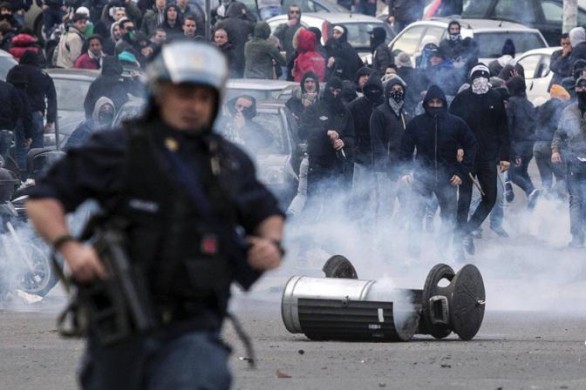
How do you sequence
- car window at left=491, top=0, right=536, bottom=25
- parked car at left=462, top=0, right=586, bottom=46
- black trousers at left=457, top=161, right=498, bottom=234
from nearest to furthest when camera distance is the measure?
black trousers at left=457, top=161, right=498, bottom=234
car window at left=491, top=0, right=536, bottom=25
parked car at left=462, top=0, right=586, bottom=46

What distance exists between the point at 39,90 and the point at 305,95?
2917 millimetres

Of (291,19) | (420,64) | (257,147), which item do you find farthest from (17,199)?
(291,19)

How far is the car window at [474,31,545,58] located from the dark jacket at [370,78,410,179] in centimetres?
802

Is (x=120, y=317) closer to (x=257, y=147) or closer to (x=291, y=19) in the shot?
(x=257, y=147)

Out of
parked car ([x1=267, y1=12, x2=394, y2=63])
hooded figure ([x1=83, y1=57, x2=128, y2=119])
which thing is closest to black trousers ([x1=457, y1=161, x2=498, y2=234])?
hooded figure ([x1=83, y1=57, x2=128, y2=119])

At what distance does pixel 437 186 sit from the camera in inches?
632

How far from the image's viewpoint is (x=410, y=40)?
25391mm

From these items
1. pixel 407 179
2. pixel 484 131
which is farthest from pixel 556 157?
pixel 407 179

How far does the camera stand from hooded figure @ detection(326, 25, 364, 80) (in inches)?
866

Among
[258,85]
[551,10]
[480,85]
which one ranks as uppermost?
[551,10]

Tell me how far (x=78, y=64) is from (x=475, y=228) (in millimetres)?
7438

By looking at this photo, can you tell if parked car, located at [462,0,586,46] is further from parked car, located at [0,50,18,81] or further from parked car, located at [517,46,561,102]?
Result: parked car, located at [0,50,18,81]

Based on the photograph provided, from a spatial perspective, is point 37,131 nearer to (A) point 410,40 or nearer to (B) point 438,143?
(B) point 438,143

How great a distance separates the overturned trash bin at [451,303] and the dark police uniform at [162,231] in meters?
5.18
